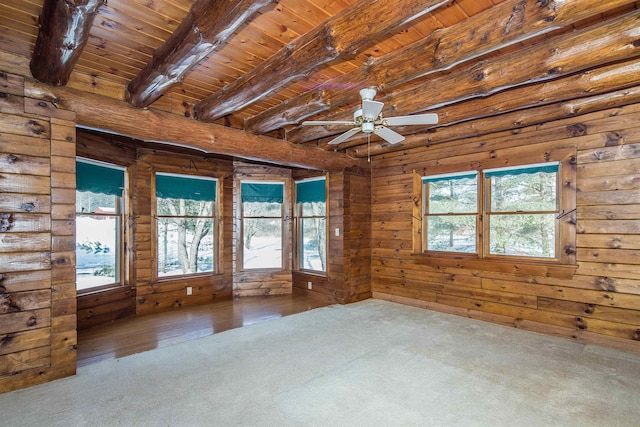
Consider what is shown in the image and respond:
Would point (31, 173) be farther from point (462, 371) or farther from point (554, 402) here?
point (554, 402)

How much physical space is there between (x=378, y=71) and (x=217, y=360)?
3139 mm

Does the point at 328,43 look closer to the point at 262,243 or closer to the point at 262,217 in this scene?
the point at 262,217

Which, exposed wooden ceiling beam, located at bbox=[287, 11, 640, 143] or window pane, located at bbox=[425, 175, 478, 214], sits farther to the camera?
window pane, located at bbox=[425, 175, 478, 214]

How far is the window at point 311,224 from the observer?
6227mm

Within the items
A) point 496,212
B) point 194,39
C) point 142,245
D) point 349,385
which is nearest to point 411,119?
point 194,39

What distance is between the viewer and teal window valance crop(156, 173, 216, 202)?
545 centimetres

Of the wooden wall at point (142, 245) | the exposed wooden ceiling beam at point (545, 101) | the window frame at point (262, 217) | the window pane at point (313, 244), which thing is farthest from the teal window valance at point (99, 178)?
the exposed wooden ceiling beam at point (545, 101)

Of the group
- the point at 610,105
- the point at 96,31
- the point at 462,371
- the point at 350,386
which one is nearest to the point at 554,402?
the point at 462,371

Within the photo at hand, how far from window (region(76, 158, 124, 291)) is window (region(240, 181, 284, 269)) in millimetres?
2101

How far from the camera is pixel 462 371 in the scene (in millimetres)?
3062

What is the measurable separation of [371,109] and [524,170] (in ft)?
9.52

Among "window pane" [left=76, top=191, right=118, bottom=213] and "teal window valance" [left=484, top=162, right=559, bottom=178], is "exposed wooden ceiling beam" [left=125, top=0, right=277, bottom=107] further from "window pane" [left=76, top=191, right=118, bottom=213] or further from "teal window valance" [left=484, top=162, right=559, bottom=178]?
"teal window valance" [left=484, top=162, right=559, bottom=178]

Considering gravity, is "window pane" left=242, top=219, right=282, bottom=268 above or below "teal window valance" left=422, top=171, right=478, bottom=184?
below

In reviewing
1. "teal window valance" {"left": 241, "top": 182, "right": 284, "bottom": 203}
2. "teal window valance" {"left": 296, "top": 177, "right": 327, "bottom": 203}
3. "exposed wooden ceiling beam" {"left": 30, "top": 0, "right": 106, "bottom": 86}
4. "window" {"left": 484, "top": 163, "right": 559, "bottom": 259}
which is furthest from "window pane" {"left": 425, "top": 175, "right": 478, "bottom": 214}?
"exposed wooden ceiling beam" {"left": 30, "top": 0, "right": 106, "bottom": 86}
